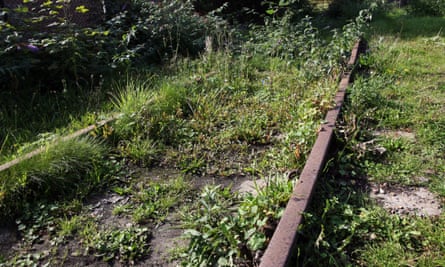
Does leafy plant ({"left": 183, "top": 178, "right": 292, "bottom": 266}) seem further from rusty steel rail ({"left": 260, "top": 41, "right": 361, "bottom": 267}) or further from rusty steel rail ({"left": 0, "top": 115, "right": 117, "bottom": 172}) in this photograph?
rusty steel rail ({"left": 0, "top": 115, "right": 117, "bottom": 172})

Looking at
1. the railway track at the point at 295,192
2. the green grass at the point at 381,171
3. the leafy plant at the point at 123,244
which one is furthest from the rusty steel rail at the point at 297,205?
the leafy plant at the point at 123,244

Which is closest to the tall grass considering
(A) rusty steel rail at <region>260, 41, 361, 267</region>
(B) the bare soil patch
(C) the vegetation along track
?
(C) the vegetation along track

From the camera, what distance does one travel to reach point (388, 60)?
526 centimetres

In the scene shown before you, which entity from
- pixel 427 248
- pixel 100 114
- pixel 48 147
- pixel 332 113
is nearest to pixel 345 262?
pixel 427 248

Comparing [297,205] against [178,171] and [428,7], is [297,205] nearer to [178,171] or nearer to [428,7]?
[178,171]

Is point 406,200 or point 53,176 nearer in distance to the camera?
point 406,200

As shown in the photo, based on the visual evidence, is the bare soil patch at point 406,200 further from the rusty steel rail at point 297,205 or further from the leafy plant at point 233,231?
Result: the leafy plant at point 233,231

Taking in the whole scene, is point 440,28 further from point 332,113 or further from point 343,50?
point 332,113

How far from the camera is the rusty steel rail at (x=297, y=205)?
1.71 m

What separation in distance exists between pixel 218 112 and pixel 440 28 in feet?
21.1

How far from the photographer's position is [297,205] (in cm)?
208

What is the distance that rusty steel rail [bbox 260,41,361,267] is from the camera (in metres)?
1.71

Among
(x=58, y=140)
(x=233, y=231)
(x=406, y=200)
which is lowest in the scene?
(x=406, y=200)

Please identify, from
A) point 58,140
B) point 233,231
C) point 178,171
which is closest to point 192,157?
point 178,171
